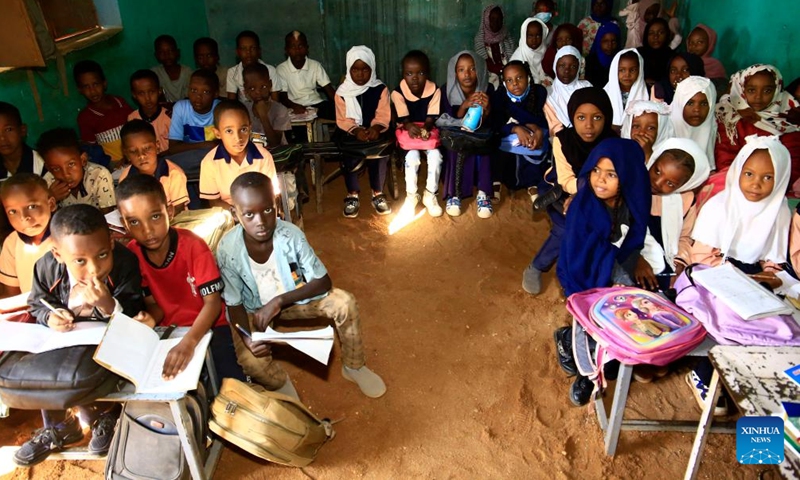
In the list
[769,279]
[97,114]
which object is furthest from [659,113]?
[97,114]

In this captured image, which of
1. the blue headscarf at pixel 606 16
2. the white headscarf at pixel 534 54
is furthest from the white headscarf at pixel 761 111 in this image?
the blue headscarf at pixel 606 16

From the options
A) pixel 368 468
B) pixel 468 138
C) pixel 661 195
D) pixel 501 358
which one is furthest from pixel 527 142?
pixel 368 468

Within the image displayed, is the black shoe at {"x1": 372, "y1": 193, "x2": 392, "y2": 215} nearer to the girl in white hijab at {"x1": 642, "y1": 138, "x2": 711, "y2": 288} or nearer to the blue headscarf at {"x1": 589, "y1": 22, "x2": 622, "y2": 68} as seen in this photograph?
the girl in white hijab at {"x1": 642, "y1": 138, "x2": 711, "y2": 288}

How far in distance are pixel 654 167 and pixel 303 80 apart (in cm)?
350

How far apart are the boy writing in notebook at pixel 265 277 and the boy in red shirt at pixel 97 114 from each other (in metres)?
2.03

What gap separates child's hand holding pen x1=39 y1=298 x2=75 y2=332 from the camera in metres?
1.98

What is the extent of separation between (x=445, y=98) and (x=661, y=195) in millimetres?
2189

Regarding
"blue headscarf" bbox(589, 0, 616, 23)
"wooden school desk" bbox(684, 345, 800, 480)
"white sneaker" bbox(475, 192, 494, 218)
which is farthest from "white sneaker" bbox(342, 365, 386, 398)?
"blue headscarf" bbox(589, 0, 616, 23)

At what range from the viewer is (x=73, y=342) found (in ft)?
6.18

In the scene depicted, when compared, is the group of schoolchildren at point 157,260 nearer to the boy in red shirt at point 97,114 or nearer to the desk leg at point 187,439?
the desk leg at point 187,439

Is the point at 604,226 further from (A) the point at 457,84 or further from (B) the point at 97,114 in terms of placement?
(B) the point at 97,114

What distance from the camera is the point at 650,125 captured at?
11.8 ft

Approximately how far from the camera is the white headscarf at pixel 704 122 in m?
3.71

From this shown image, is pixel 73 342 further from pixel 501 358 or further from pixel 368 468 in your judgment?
pixel 501 358
